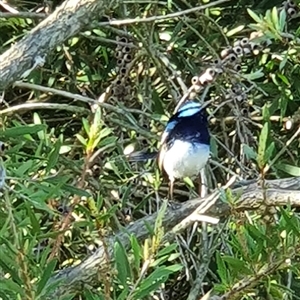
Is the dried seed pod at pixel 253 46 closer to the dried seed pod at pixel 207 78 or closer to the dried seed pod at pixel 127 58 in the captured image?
the dried seed pod at pixel 207 78

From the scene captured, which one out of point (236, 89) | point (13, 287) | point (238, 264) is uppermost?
point (13, 287)

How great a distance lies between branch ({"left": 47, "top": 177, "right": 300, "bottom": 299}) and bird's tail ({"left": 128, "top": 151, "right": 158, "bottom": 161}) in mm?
499

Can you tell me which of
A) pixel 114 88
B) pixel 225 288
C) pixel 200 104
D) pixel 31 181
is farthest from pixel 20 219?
pixel 200 104

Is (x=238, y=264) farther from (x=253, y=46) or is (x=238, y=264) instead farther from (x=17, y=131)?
(x=253, y=46)

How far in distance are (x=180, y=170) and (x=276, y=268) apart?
1.11 meters

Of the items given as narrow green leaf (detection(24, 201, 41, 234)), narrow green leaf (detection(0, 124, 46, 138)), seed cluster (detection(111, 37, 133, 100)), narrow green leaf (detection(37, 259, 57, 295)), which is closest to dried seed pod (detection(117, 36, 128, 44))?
seed cluster (detection(111, 37, 133, 100))

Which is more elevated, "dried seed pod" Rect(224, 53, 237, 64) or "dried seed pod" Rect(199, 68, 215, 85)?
"dried seed pod" Rect(199, 68, 215, 85)

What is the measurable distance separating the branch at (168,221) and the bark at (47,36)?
0.31m

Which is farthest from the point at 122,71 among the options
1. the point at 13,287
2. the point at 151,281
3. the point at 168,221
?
the point at 13,287

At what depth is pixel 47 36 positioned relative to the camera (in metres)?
1.42

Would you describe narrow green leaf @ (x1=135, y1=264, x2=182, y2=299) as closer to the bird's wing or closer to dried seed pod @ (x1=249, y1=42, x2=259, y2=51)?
dried seed pod @ (x1=249, y1=42, x2=259, y2=51)

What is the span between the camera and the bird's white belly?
2354mm

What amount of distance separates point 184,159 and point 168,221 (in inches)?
26.6

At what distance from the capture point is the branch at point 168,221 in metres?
1.59
